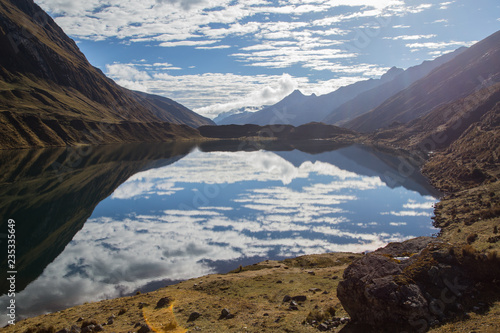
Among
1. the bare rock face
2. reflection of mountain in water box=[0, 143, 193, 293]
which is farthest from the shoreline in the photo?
reflection of mountain in water box=[0, 143, 193, 293]

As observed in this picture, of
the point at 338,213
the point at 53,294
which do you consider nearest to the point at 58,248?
the point at 53,294

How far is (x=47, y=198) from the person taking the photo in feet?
190

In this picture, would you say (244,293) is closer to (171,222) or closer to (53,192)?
(171,222)

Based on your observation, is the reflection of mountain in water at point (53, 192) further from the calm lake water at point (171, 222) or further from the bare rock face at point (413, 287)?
the bare rock face at point (413, 287)

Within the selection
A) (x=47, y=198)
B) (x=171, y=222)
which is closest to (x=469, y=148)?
(x=171, y=222)

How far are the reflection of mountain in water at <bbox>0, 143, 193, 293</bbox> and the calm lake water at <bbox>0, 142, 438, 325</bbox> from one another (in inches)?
6.7

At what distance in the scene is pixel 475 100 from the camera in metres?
128

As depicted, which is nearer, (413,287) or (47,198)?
(413,287)

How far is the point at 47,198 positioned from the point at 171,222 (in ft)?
93.5

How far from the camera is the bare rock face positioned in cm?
1218

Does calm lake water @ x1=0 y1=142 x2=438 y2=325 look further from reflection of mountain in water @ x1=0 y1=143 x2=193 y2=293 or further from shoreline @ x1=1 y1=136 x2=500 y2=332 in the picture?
shoreline @ x1=1 y1=136 x2=500 y2=332

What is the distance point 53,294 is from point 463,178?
69.8 metres

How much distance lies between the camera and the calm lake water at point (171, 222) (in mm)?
29375

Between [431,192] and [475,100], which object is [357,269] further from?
[475,100]
